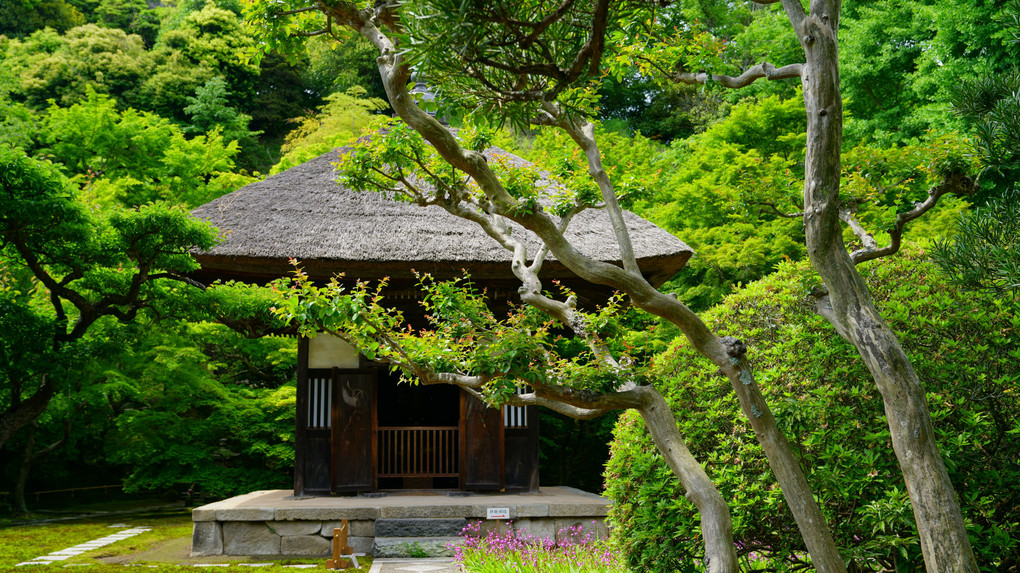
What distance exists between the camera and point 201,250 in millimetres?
8031

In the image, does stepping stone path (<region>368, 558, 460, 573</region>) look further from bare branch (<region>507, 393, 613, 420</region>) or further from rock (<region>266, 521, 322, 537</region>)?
bare branch (<region>507, 393, 613, 420</region>)

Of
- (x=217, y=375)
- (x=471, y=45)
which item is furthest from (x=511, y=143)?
(x=471, y=45)

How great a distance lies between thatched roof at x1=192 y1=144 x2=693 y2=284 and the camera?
26.8 feet

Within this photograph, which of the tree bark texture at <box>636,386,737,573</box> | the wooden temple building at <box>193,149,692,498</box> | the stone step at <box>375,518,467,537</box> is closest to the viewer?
the tree bark texture at <box>636,386,737,573</box>

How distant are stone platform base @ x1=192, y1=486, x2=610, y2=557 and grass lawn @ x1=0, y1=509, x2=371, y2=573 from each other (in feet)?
0.78

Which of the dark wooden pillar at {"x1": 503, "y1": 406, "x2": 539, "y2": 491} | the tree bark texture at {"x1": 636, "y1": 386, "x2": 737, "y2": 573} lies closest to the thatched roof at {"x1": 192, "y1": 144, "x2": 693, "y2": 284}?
the dark wooden pillar at {"x1": 503, "y1": 406, "x2": 539, "y2": 491}

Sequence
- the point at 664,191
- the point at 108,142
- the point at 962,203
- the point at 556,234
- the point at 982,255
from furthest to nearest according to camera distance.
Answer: the point at 108,142 → the point at 664,191 → the point at 962,203 → the point at 556,234 → the point at 982,255

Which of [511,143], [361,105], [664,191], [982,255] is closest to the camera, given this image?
[982,255]

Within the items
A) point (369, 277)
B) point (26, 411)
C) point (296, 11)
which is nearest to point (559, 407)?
point (296, 11)

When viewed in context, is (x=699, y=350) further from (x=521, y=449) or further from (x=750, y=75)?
(x=521, y=449)

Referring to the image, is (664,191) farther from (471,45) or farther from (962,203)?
(471,45)

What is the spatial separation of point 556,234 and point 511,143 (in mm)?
13830

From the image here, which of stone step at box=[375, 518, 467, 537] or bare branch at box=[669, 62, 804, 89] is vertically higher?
bare branch at box=[669, 62, 804, 89]

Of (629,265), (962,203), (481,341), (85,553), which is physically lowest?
(85,553)
